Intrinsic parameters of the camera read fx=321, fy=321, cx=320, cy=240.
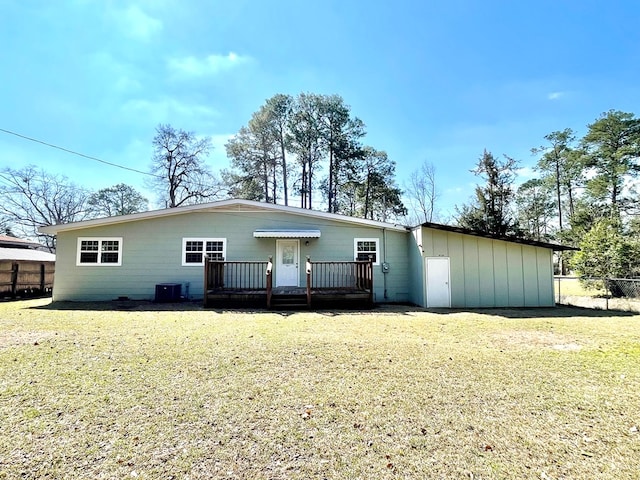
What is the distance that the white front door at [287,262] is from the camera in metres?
11.5

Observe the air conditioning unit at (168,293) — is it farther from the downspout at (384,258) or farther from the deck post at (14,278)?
the downspout at (384,258)

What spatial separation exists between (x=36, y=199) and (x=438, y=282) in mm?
34417

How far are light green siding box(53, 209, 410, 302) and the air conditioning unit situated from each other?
0.42 meters

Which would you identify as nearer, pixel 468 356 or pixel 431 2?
pixel 468 356

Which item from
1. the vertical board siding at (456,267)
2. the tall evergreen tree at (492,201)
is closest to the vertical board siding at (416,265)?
Result: the vertical board siding at (456,267)

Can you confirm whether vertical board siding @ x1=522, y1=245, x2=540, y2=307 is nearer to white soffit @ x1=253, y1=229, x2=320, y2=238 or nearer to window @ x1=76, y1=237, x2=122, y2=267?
white soffit @ x1=253, y1=229, x2=320, y2=238

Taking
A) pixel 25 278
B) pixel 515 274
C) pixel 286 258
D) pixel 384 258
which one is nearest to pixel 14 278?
pixel 25 278

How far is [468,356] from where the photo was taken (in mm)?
4715

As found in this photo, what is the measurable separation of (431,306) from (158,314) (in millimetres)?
7938

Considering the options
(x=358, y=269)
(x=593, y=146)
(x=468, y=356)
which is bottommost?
(x=468, y=356)

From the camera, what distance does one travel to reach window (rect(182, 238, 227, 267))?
36.9ft

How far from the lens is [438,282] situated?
33.9 feet

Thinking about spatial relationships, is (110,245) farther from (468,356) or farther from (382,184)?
(382,184)

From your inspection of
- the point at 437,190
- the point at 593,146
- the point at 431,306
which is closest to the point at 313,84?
the point at 437,190
